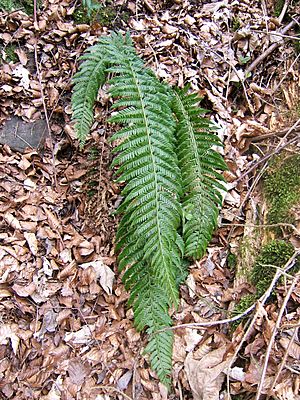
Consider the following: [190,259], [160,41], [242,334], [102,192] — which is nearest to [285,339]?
[242,334]

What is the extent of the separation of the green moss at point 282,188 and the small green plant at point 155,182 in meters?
0.44

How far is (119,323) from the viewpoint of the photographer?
2.88 m

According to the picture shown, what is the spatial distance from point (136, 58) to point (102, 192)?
0.97m

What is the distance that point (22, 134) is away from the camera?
3.35 meters

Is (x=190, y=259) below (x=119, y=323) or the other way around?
the other way around

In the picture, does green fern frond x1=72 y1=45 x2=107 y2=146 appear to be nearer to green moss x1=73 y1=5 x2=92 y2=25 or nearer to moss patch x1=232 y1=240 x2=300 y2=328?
green moss x1=73 y1=5 x2=92 y2=25

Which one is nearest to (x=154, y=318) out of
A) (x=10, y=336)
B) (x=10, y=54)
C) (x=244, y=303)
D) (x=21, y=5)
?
(x=244, y=303)

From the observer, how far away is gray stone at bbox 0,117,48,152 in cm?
331

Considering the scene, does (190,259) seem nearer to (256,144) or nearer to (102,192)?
(102,192)

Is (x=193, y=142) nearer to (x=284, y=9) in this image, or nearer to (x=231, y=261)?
(x=231, y=261)

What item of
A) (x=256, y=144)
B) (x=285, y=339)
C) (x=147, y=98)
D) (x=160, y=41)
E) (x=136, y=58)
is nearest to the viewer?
(x=285, y=339)

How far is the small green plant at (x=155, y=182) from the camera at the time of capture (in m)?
2.53

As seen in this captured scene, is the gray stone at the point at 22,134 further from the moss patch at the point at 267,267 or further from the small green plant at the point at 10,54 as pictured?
the moss patch at the point at 267,267

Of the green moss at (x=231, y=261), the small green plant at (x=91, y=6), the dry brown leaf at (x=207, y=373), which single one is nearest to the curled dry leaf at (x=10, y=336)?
the dry brown leaf at (x=207, y=373)
